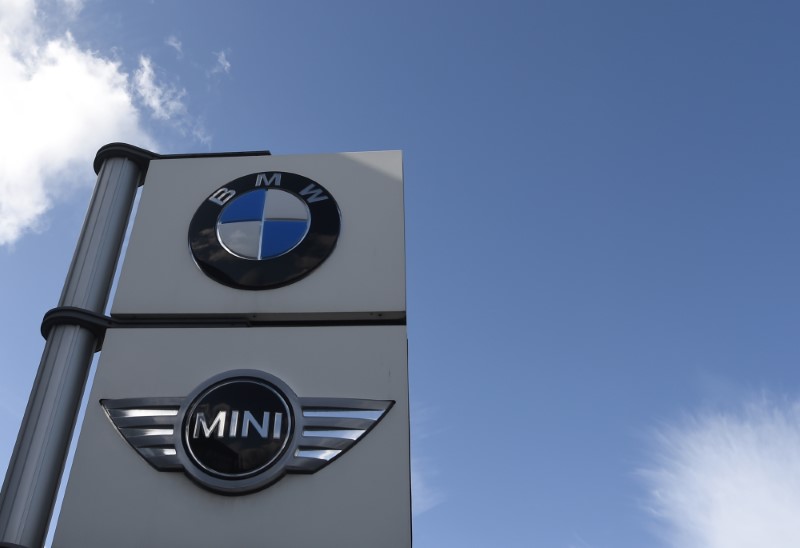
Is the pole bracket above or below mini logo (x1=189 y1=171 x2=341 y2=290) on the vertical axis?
below

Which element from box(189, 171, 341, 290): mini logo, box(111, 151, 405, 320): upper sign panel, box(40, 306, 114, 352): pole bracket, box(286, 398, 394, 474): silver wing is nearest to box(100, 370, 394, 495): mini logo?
box(286, 398, 394, 474): silver wing

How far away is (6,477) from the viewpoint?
5.02 meters

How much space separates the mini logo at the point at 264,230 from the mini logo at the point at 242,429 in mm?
1041

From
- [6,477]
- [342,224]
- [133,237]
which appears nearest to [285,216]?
[342,224]

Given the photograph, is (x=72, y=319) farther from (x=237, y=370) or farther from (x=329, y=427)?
(x=329, y=427)

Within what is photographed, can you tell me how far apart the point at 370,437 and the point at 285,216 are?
222cm

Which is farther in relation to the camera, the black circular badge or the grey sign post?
the black circular badge

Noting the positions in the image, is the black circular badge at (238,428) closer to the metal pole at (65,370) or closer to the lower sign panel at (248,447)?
the lower sign panel at (248,447)

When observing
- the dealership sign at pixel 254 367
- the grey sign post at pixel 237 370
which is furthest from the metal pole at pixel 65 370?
the dealership sign at pixel 254 367

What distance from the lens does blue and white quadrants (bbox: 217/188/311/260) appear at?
6305mm

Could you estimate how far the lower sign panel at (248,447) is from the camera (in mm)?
4816

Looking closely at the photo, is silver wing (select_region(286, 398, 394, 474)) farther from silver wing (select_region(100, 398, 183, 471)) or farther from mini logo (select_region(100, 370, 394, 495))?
silver wing (select_region(100, 398, 183, 471))

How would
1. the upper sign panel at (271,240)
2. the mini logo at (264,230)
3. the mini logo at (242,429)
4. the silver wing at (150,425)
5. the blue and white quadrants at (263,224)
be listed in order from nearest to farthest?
the mini logo at (242,429)
the silver wing at (150,425)
the upper sign panel at (271,240)
the mini logo at (264,230)
the blue and white quadrants at (263,224)

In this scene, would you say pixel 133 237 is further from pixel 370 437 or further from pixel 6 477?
pixel 370 437
